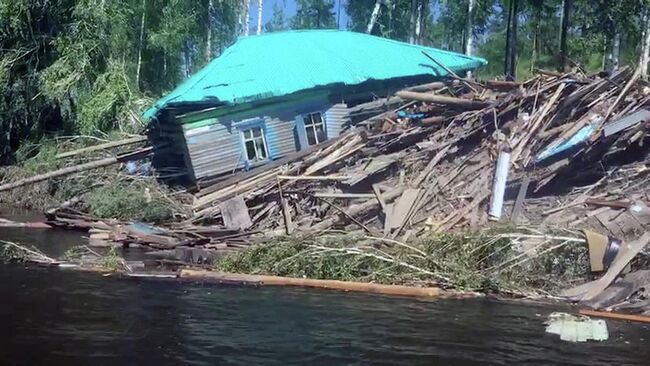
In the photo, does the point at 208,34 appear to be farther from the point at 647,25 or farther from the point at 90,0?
the point at 647,25

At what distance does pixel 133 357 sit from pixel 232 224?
8062 mm

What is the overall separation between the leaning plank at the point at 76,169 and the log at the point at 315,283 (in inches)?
381

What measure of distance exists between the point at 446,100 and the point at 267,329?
10.8 metres

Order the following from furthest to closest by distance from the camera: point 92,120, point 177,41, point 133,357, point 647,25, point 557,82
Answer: point 177,41
point 647,25
point 92,120
point 557,82
point 133,357

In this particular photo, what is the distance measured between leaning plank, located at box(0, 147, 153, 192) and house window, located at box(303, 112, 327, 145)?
17.2ft

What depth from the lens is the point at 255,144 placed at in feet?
73.0

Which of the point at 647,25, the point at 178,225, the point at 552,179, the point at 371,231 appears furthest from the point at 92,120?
the point at 647,25

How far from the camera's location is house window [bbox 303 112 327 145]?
23.5 m

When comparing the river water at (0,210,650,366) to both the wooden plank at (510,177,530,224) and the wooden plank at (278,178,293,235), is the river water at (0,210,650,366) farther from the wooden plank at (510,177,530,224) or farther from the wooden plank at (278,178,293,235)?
the wooden plank at (278,178,293,235)

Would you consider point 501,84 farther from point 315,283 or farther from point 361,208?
point 315,283

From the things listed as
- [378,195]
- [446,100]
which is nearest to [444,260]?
[378,195]


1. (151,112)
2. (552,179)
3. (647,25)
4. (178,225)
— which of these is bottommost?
(178,225)

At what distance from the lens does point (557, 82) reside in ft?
58.7

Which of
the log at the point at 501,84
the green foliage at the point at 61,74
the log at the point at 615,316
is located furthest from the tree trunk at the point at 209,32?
the log at the point at 615,316
